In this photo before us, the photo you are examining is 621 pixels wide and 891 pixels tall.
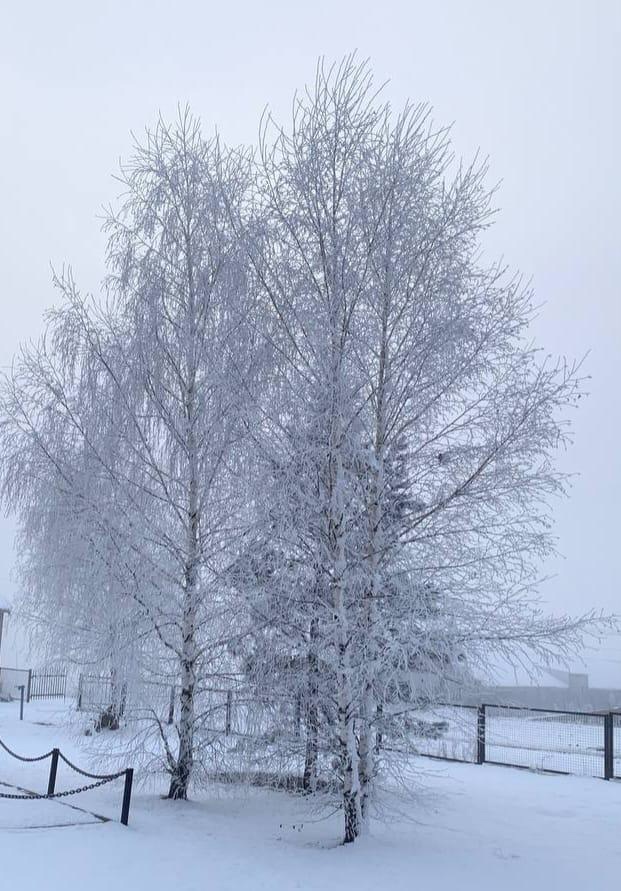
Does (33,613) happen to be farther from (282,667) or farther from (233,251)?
(233,251)

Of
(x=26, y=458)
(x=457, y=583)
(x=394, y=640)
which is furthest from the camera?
(x=26, y=458)

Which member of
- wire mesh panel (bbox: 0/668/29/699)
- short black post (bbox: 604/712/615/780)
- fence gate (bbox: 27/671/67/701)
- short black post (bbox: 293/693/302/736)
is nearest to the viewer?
short black post (bbox: 293/693/302/736)

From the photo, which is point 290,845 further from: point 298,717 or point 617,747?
point 617,747

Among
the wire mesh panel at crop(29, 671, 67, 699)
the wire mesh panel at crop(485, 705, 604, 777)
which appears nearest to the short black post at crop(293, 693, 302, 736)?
the wire mesh panel at crop(485, 705, 604, 777)

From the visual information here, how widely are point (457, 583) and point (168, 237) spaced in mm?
6816

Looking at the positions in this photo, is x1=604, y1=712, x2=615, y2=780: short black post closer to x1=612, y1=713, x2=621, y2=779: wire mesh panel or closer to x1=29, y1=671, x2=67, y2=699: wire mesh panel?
x1=612, y1=713, x2=621, y2=779: wire mesh panel

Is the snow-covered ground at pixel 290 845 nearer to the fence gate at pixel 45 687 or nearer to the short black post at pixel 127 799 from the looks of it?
the short black post at pixel 127 799

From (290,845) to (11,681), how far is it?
22.9 meters

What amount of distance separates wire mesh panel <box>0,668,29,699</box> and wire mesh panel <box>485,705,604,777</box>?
1754cm

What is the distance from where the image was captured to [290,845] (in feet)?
28.5

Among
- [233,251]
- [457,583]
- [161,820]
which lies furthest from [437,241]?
[161,820]

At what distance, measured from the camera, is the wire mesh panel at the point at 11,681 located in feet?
92.8

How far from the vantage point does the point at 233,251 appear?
36.3 feet

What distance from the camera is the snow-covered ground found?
24.2ft
